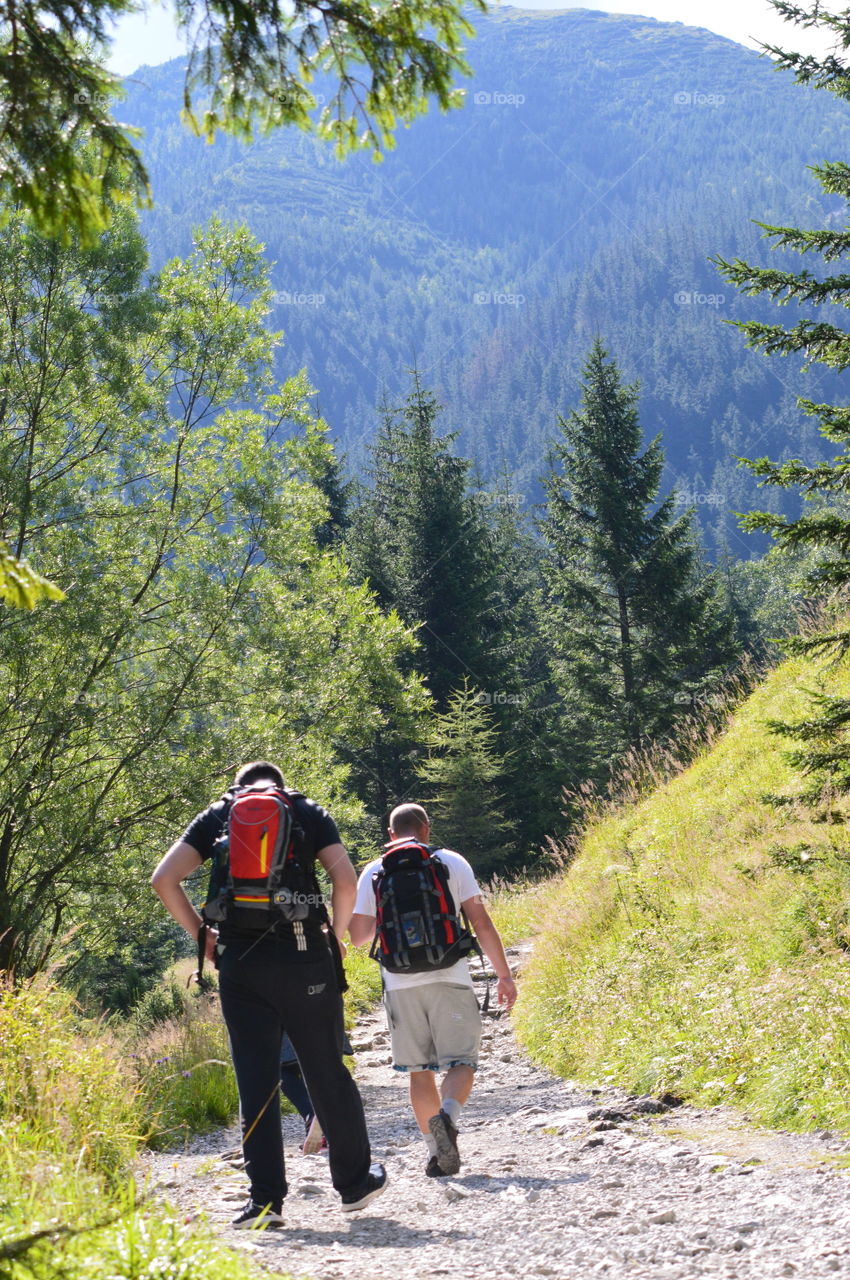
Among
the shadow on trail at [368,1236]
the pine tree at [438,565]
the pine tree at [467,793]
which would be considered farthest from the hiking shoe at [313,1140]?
the pine tree at [438,565]

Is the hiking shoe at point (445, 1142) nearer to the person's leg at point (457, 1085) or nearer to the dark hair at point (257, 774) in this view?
the person's leg at point (457, 1085)

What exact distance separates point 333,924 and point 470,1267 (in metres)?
1.45

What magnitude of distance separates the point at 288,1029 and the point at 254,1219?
0.71 metres

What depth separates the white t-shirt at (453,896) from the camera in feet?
19.2

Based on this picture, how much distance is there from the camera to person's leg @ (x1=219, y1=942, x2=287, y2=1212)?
450 centimetres

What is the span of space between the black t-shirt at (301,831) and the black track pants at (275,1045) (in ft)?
0.27

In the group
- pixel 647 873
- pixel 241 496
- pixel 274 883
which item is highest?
pixel 241 496

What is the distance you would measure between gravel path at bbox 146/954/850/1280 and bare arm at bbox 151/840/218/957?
3.13ft

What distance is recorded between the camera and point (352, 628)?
15.9 m

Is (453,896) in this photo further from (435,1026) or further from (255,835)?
(255,835)

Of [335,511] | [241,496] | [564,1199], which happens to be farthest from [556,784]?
[564,1199]

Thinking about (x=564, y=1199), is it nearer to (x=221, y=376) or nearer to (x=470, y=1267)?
(x=470, y=1267)

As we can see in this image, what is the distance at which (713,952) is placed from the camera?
27.7 ft

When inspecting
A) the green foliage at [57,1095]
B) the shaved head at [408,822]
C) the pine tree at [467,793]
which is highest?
the shaved head at [408,822]
